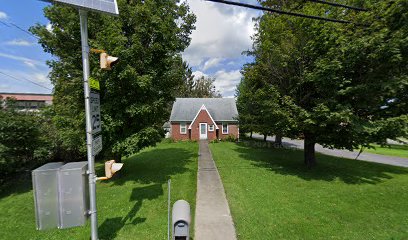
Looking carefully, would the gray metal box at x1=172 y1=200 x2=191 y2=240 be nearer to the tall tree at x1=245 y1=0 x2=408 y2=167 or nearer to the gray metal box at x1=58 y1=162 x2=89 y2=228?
the gray metal box at x1=58 y1=162 x2=89 y2=228

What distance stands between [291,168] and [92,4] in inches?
469

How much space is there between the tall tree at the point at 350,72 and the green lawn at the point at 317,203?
77.7 inches

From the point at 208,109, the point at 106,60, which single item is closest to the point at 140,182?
the point at 106,60

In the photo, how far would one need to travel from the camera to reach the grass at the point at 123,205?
5285mm

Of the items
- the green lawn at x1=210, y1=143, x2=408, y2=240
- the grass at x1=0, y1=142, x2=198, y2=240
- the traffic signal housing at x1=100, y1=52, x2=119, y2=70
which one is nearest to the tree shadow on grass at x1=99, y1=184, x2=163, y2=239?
the grass at x1=0, y1=142, x2=198, y2=240

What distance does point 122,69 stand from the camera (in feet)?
26.9

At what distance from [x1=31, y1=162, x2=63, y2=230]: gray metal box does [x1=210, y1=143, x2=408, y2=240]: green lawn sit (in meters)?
3.91

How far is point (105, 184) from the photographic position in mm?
9375

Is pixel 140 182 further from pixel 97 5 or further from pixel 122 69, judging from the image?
pixel 97 5

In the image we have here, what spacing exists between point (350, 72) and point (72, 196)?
10.4m

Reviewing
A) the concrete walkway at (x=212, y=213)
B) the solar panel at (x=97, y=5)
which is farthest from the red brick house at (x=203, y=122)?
the solar panel at (x=97, y=5)

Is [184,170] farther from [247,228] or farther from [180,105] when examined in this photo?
[180,105]

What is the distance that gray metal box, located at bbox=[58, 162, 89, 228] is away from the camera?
12.4 feet

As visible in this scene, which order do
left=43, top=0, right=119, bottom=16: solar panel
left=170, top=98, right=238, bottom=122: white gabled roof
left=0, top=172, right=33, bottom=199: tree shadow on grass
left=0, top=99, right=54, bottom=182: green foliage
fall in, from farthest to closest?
left=170, top=98, right=238, bottom=122: white gabled roof → left=0, top=172, right=33, bottom=199: tree shadow on grass → left=0, top=99, right=54, bottom=182: green foliage → left=43, top=0, right=119, bottom=16: solar panel
